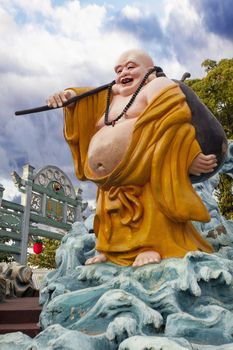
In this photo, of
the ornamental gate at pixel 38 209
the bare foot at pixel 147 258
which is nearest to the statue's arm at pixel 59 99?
the bare foot at pixel 147 258

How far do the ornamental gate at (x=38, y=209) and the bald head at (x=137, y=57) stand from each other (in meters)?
8.27

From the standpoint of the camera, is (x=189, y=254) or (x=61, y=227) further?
(x=61, y=227)

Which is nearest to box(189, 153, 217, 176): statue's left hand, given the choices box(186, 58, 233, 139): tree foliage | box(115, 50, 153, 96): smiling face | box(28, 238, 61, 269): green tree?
box(115, 50, 153, 96): smiling face

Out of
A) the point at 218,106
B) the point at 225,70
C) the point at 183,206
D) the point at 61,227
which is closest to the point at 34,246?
the point at 61,227

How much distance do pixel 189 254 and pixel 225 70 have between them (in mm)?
9816

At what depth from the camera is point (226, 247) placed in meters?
4.05

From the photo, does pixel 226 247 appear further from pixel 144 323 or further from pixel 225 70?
pixel 225 70

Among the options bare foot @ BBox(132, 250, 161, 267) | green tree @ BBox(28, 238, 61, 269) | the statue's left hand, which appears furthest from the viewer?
green tree @ BBox(28, 238, 61, 269)

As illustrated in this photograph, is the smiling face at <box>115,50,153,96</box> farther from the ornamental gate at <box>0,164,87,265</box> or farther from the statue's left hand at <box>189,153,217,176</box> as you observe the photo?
the ornamental gate at <box>0,164,87,265</box>

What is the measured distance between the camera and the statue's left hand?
10.4 ft

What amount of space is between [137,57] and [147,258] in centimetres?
167

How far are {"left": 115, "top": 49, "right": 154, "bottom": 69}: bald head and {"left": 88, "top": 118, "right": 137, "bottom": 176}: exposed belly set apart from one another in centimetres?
58

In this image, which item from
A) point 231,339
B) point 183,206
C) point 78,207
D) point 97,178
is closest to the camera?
point 231,339

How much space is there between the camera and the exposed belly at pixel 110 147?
3143mm
